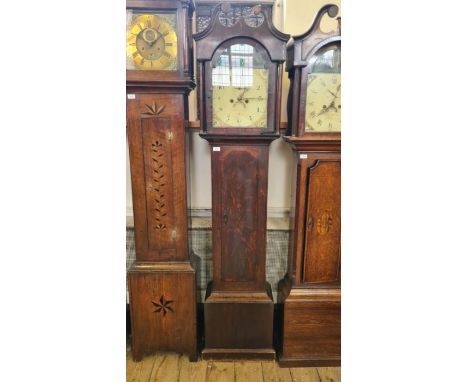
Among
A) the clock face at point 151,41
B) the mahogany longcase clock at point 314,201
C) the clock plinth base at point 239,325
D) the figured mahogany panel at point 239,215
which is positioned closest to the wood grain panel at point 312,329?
the mahogany longcase clock at point 314,201

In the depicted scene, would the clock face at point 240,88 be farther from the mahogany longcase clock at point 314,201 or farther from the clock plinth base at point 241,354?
the clock plinth base at point 241,354

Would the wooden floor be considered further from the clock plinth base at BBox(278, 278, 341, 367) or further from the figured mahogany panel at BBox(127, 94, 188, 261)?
the figured mahogany panel at BBox(127, 94, 188, 261)

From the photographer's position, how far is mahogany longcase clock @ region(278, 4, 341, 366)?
5.24ft

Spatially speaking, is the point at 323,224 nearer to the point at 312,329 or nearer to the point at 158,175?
the point at 312,329

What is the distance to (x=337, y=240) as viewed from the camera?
5.81 feet

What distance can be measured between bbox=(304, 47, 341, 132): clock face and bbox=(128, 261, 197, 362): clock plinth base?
0.97m

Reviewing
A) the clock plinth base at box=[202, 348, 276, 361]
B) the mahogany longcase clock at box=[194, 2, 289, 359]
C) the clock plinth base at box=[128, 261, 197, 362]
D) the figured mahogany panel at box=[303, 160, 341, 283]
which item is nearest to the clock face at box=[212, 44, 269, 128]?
the mahogany longcase clock at box=[194, 2, 289, 359]

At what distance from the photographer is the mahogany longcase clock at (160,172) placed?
1575 mm

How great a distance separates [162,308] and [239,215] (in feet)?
2.12

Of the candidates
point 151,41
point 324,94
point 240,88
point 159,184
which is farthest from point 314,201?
point 151,41

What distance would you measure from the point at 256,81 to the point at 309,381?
1.54 metres

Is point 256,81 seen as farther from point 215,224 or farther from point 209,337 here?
Answer: point 209,337
